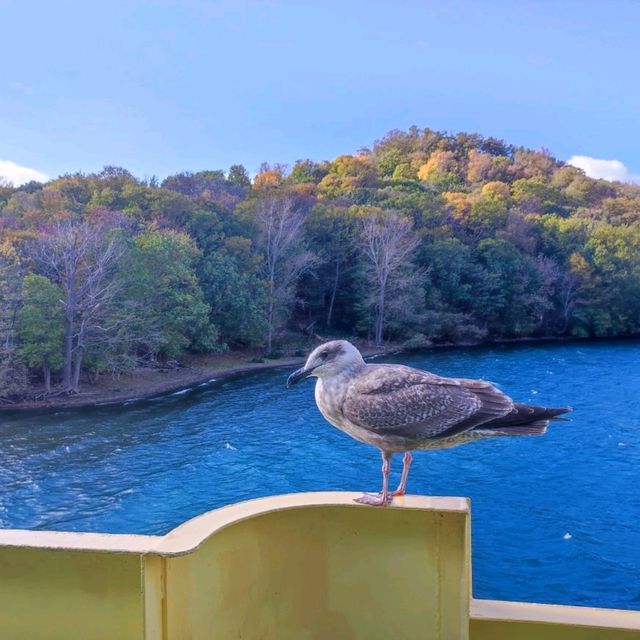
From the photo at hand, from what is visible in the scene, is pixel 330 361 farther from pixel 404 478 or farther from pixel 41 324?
pixel 41 324

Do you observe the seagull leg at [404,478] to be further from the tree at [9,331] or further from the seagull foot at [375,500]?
the tree at [9,331]

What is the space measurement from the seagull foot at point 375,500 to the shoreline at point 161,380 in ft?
74.9

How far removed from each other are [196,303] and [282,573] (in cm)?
2631

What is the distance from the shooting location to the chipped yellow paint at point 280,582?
2.86 meters

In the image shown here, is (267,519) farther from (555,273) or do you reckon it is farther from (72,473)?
(555,273)

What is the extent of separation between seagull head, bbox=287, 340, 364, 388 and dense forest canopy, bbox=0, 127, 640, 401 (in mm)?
21969

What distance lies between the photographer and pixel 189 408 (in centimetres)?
2467

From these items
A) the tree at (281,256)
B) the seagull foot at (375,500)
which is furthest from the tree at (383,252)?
the seagull foot at (375,500)

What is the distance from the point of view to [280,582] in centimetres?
330

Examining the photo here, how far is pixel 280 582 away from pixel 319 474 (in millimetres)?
14497

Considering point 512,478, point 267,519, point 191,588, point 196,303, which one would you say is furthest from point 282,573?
point 196,303

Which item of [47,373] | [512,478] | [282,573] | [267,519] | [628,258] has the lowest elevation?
[512,478]

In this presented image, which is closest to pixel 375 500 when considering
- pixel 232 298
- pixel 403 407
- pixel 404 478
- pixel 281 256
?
pixel 404 478

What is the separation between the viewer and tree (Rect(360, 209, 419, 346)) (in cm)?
3741
